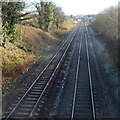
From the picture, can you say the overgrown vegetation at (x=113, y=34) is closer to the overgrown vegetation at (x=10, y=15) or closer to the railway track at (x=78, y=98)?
the railway track at (x=78, y=98)

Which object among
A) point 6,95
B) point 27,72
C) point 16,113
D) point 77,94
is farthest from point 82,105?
point 27,72

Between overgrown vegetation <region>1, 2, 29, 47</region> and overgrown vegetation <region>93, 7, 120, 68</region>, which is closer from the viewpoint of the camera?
overgrown vegetation <region>93, 7, 120, 68</region>

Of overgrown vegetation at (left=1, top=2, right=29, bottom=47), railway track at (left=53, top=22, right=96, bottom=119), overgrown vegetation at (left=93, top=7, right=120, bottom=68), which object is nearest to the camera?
railway track at (left=53, top=22, right=96, bottom=119)

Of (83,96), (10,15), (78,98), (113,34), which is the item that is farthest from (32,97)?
(113,34)

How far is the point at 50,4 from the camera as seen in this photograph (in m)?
43.7

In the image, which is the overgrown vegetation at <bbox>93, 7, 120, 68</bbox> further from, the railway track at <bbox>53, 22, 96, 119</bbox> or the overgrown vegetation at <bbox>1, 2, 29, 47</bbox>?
the overgrown vegetation at <bbox>1, 2, 29, 47</bbox>

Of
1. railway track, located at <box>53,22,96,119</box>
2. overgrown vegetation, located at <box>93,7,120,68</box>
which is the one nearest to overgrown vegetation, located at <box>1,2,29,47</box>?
railway track, located at <box>53,22,96,119</box>

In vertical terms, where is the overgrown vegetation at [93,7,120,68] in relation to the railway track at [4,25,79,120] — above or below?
above

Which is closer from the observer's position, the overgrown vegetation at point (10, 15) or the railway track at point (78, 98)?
the railway track at point (78, 98)

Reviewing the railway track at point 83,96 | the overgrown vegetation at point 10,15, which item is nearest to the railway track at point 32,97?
the railway track at point 83,96

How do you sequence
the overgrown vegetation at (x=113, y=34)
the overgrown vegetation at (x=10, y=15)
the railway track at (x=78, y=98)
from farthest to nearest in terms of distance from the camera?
the overgrown vegetation at (x=10, y=15) < the overgrown vegetation at (x=113, y=34) < the railway track at (x=78, y=98)

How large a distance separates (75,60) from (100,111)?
11701mm

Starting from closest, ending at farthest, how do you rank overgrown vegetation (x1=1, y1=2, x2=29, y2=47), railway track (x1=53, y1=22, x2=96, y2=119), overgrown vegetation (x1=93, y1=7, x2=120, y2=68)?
railway track (x1=53, y1=22, x2=96, y2=119) < overgrown vegetation (x1=93, y1=7, x2=120, y2=68) < overgrown vegetation (x1=1, y1=2, x2=29, y2=47)

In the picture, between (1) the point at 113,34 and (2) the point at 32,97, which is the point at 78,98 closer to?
(2) the point at 32,97
